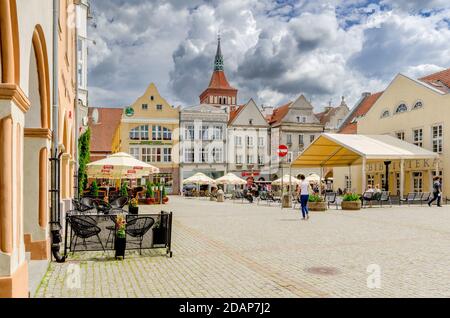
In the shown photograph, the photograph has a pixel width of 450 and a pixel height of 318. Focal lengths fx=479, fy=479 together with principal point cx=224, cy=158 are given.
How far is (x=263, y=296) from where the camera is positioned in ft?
20.6

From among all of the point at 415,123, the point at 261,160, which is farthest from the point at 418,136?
the point at 261,160

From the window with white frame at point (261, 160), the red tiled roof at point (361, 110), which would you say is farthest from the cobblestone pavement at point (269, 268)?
the window with white frame at point (261, 160)

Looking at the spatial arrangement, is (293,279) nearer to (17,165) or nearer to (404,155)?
(17,165)

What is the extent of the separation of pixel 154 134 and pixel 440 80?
1315 inches

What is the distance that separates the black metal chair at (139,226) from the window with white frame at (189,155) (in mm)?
51706

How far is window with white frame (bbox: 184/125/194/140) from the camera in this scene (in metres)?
61.3

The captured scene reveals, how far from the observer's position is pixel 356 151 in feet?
92.8

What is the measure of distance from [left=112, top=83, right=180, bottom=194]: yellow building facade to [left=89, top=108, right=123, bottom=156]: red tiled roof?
824 cm

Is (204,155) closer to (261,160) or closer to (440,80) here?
(261,160)

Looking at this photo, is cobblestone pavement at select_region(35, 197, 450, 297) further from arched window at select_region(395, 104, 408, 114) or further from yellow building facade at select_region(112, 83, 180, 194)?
yellow building facade at select_region(112, 83, 180, 194)

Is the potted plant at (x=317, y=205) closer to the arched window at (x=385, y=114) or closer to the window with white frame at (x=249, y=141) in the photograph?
the arched window at (x=385, y=114)

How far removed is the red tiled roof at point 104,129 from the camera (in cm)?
6756

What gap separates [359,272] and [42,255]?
5490 millimetres
